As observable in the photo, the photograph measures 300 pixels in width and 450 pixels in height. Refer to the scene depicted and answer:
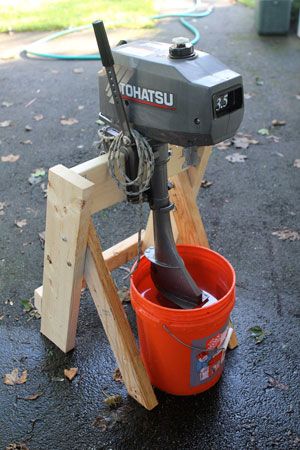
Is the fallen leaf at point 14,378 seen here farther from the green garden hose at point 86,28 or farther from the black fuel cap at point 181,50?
the green garden hose at point 86,28

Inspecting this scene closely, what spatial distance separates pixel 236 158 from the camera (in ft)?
13.9

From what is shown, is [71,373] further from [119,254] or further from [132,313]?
[119,254]

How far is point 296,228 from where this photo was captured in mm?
3422

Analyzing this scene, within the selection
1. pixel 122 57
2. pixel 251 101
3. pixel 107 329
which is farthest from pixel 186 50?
pixel 251 101

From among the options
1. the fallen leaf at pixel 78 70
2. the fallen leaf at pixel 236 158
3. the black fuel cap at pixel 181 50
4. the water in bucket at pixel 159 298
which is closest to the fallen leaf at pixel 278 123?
the fallen leaf at pixel 236 158

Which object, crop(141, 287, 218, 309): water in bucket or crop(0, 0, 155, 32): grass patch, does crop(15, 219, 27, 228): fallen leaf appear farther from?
crop(0, 0, 155, 32): grass patch

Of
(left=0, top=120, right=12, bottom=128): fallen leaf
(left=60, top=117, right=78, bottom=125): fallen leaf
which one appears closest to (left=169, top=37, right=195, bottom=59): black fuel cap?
(left=60, top=117, right=78, bottom=125): fallen leaf

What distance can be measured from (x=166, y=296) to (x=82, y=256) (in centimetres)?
44

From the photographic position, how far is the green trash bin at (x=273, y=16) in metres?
6.45

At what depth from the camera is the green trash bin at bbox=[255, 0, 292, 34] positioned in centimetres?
645

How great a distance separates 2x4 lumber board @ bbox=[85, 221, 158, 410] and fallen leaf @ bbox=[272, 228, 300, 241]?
4.91 ft

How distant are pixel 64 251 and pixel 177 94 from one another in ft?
2.69

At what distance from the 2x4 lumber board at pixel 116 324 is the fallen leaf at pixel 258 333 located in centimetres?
66

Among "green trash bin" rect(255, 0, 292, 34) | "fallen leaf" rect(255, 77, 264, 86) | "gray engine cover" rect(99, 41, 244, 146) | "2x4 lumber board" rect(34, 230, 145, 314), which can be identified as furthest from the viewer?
"green trash bin" rect(255, 0, 292, 34)
